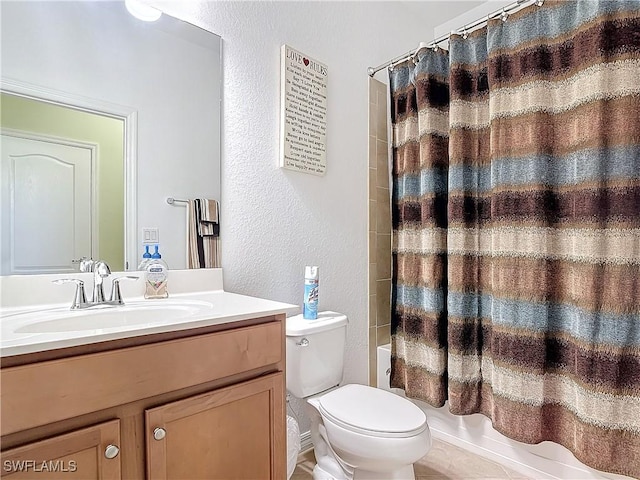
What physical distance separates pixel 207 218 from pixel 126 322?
0.52 metres

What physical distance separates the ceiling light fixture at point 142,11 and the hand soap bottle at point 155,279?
867mm

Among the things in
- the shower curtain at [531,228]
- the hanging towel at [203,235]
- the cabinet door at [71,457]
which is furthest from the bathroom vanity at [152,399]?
the shower curtain at [531,228]

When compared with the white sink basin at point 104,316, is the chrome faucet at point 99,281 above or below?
above

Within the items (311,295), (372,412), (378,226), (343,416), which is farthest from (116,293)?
(378,226)

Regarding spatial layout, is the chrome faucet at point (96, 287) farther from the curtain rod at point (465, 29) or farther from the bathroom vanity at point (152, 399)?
the curtain rod at point (465, 29)

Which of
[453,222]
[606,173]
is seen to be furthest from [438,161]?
[606,173]

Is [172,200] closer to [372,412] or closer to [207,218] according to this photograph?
[207,218]

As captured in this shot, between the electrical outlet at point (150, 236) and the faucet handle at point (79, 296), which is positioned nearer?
the faucet handle at point (79, 296)

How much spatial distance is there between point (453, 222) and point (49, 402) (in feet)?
5.22

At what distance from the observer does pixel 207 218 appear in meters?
1.51

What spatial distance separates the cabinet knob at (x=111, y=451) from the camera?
2.71ft

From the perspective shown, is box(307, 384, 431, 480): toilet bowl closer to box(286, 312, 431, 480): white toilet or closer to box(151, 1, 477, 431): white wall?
box(286, 312, 431, 480): white toilet

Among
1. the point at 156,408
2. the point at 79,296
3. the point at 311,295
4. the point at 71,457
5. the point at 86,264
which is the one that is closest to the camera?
the point at 71,457

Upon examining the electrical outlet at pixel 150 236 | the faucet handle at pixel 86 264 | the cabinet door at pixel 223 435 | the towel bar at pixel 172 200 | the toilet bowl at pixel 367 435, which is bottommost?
the toilet bowl at pixel 367 435
